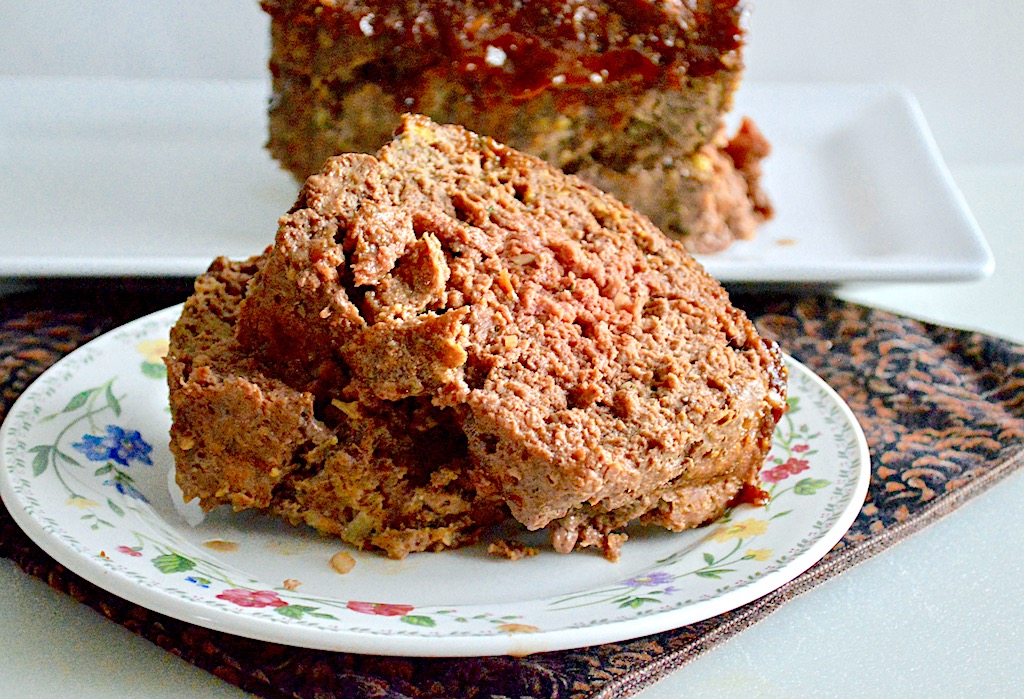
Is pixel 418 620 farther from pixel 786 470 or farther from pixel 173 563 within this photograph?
pixel 786 470

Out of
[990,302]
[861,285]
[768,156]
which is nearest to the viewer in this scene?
[861,285]

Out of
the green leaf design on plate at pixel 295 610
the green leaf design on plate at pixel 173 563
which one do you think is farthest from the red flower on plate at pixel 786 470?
the green leaf design on plate at pixel 173 563

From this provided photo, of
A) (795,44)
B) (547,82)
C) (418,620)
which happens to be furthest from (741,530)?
(795,44)

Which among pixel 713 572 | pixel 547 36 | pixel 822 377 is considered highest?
pixel 547 36

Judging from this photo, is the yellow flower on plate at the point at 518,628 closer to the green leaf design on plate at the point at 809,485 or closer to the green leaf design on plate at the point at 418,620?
the green leaf design on plate at the point at 418,620

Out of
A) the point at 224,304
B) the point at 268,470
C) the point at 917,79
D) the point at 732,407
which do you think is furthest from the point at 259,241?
the point at 917,79

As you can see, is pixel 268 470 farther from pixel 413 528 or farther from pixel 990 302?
pixel 990 302
